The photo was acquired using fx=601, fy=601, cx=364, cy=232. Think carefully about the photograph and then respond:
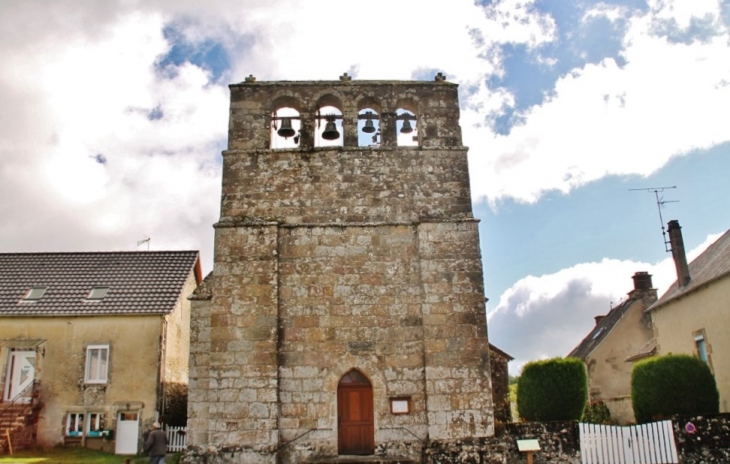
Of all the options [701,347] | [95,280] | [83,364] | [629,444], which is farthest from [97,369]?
[701,347]

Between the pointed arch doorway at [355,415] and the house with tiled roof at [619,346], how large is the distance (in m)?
14.6

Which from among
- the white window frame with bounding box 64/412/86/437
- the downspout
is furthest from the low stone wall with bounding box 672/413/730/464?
the white window frame with bounding box 64/412/86/437

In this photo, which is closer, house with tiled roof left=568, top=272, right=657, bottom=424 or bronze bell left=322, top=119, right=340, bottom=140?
bronze bell left=322, top=119, right=340, bottom=140

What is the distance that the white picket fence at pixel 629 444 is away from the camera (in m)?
12.3

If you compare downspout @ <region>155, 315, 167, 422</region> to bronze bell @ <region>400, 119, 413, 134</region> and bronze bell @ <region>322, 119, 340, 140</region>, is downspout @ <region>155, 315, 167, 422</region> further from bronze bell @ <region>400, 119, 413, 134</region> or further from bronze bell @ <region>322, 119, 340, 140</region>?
bronze bell @ <region>400, 119, 413, 134</region>

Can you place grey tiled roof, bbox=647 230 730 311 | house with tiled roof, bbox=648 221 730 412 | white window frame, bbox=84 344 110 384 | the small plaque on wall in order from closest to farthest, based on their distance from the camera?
the small plaque on wall → house with tiled roof, bbox=648 221 730 412 → grey tiled roof, bbox=647 230 730 311 → white window frame, bbox=84 344 110 384

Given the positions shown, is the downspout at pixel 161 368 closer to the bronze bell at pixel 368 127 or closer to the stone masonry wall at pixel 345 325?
the stone masonry wall at pixel 345 325

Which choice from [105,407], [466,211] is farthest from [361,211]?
[105,407]

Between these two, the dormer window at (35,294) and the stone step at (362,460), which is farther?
the dormer window at (35,294)

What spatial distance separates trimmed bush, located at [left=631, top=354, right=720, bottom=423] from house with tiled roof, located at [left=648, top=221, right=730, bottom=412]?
2.65 metres

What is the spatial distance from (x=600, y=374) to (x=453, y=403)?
1451cm

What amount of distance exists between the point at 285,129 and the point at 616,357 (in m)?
17.8

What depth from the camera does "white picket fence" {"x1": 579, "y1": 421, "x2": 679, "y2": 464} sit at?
1228 cm

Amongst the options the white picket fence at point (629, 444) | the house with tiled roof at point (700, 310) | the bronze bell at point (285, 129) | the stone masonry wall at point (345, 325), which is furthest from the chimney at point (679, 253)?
the bronze bell at point (285, 129)
